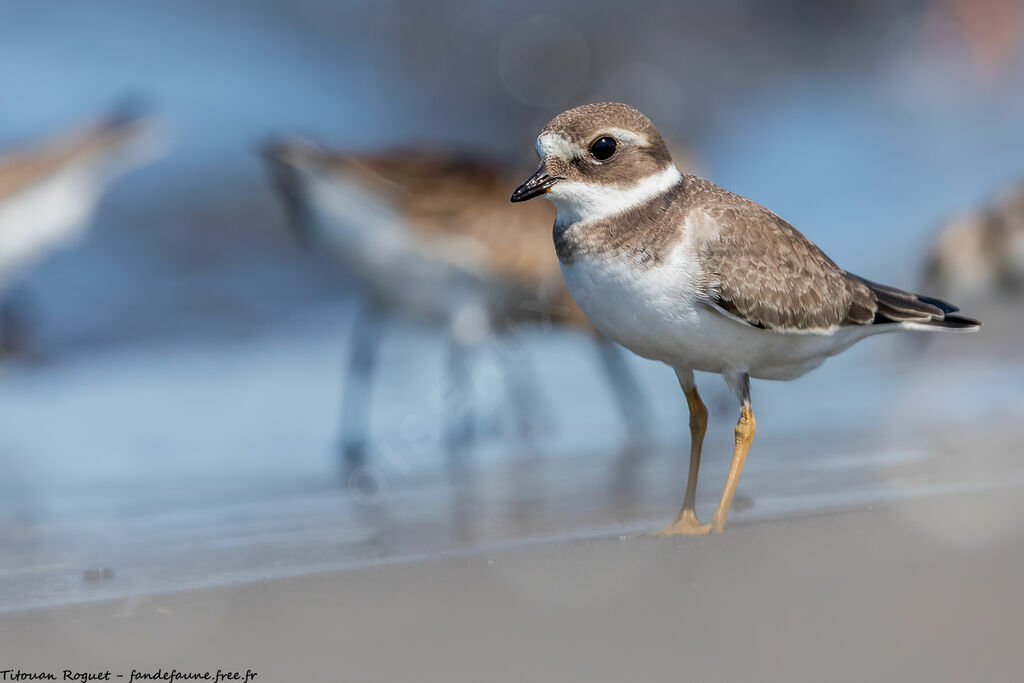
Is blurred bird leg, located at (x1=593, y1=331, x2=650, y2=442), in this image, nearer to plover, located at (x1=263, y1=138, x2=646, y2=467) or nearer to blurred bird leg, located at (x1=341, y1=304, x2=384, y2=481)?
plover, located at (x1=263, y1=138, x2=646, y2=467)

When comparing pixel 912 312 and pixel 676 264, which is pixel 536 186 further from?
pixel 912 312

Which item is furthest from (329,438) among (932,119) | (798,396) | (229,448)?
(932,119)

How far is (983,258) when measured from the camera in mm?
8281

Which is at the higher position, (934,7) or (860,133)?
(934,7)

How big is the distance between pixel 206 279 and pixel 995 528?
780 centimetres

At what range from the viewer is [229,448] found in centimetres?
607

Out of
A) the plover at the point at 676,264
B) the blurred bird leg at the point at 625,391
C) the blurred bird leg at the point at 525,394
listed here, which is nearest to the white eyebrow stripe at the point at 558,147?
the plover at the point at 676,264

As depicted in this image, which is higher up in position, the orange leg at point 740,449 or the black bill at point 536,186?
the black bill at point 536,186

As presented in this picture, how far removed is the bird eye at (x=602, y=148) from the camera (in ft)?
11.6

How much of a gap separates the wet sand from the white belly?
0.55m

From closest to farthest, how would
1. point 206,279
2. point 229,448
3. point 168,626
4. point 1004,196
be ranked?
1. point 168,626
2. point 229,448
3. point 1004,196
4. point 206,279

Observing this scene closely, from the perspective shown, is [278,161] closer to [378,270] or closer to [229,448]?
[378,270]

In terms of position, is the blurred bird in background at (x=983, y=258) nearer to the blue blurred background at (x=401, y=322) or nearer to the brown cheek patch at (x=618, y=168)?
the blue blurred background at (x=401, y=322)

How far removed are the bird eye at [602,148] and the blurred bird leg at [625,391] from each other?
8.06 feet
